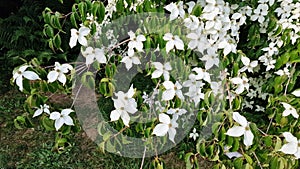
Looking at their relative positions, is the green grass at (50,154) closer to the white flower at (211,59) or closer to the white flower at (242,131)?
the white flower at (211,59)

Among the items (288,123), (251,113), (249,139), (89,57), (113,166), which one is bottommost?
(113,166)

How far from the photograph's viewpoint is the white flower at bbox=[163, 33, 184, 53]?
4.55ft

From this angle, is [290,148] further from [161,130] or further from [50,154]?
[50,154]

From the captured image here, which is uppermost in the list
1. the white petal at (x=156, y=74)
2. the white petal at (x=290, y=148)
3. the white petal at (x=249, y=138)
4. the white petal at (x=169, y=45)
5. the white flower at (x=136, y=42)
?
the white flower at (x=136, y=42)

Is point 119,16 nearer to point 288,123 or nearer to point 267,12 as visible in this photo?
point 267,12

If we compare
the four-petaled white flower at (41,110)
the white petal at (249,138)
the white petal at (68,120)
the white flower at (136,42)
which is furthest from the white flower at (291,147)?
the four-petaled white flower at (41,110)

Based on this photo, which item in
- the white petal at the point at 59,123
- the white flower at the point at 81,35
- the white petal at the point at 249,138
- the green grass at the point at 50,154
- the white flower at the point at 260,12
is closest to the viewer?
the white petal at the point at 249,138

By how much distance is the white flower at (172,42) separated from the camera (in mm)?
1388

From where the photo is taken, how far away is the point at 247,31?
7.29 ft

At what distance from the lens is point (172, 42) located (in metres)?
1.39

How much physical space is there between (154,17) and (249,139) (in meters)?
0.61

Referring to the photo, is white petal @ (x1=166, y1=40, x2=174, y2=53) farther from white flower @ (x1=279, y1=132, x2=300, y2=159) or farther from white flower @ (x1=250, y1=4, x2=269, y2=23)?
white flower @ (x1=250, y1=4, x2=269, y2=23)

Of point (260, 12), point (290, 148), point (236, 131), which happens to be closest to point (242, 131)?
point (236, 131)

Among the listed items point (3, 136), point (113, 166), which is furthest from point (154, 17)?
point (3, 136)
